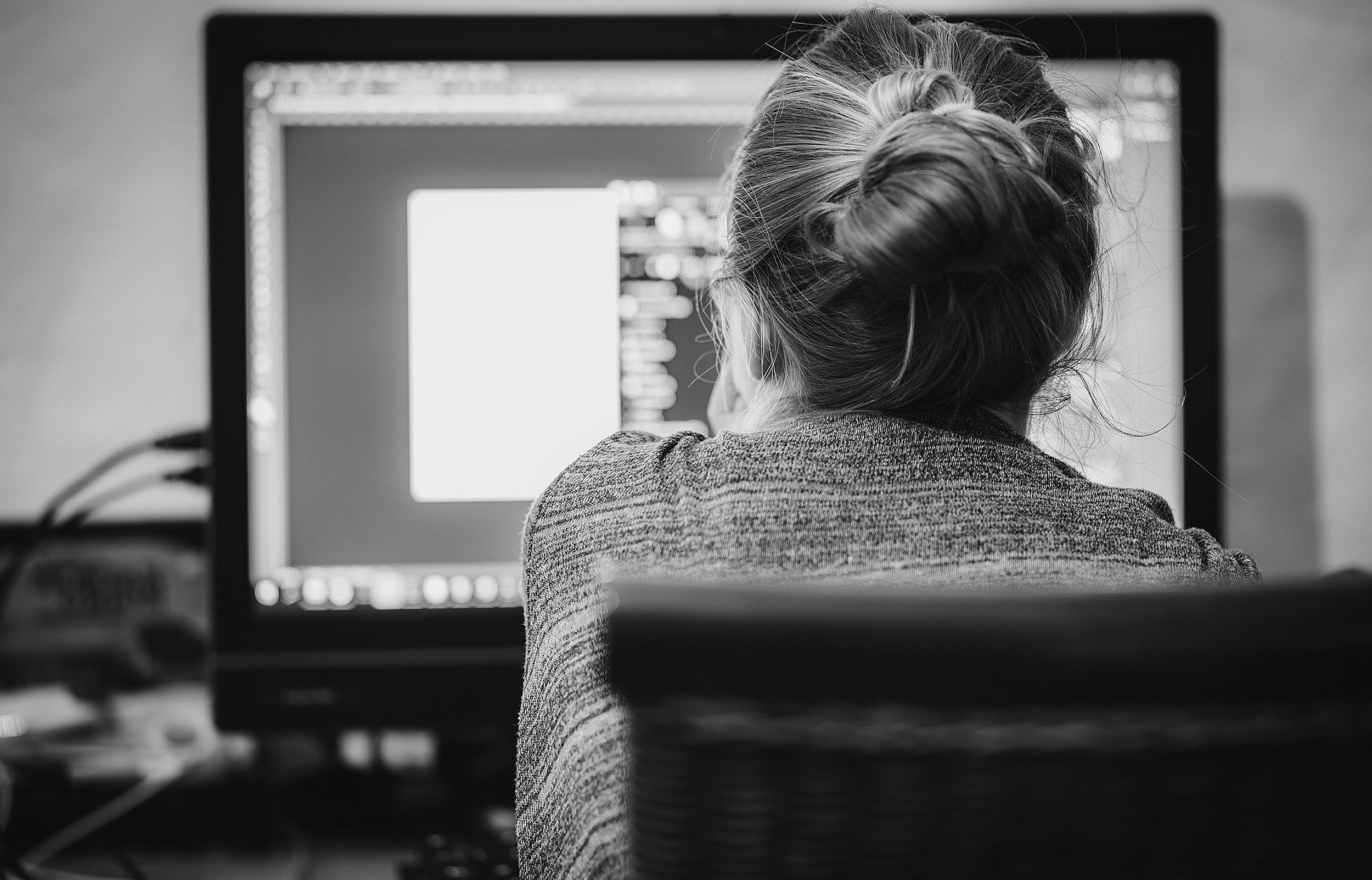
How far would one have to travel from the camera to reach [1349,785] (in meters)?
A: 0.22

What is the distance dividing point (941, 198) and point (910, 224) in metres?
0.01

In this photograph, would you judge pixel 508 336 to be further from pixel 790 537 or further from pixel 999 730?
pixel 999 730

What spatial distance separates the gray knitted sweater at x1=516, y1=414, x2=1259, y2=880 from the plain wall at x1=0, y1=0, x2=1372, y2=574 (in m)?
0.56

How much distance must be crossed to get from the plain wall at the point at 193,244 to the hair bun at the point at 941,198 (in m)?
0.54

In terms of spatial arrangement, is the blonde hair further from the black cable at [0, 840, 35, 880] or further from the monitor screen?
the black cable at [0, 840, 35, 880]

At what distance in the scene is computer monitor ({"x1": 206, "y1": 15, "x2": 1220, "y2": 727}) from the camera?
0.65 m

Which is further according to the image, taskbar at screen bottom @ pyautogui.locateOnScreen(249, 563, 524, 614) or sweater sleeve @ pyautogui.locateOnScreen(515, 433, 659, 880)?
taskbar at screen bottom @ pyautogui.locateOnScreen(249, 563, 524, 614)

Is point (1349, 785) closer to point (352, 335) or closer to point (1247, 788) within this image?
point (1247, 788)

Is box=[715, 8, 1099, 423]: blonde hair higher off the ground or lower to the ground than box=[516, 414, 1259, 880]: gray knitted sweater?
higher

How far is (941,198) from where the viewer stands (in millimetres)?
348

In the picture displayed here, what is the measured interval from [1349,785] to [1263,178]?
2.73 ft

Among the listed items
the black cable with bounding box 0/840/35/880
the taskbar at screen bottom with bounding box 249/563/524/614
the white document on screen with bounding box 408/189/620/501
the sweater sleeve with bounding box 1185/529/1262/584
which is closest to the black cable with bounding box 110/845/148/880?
the black cable with bounding box 0/840/35/880

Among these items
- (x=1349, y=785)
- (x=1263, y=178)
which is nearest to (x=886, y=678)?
(x=1349, y=785)

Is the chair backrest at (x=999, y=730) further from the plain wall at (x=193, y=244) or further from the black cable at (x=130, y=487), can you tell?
the plain wall at (x=193, y=244)
